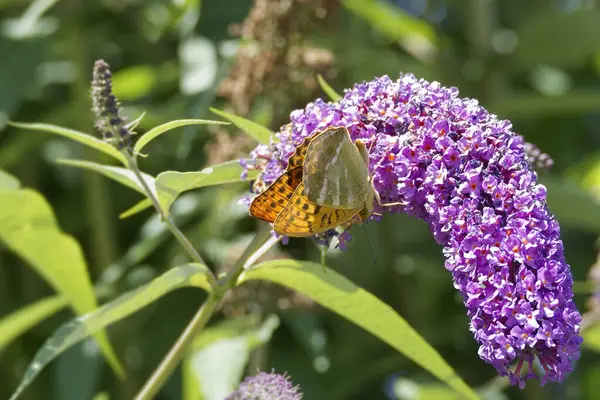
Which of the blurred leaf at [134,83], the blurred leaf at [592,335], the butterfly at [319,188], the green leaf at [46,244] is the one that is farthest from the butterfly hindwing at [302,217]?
the blurred leaf at [134,83]

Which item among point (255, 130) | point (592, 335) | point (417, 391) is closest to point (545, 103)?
point (592, 335)

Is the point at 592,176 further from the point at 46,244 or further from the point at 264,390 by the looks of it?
→ the point at 46,244

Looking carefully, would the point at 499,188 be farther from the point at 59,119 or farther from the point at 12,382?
the point at 12,382

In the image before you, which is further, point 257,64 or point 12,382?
point 12,382

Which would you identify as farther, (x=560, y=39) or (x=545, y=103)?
(x=560, y=39)

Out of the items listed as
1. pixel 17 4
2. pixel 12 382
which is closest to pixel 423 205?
pixel 12 382

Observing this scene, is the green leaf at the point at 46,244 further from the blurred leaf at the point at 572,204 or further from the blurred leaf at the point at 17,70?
the blurred leaf at the point at 572,204
